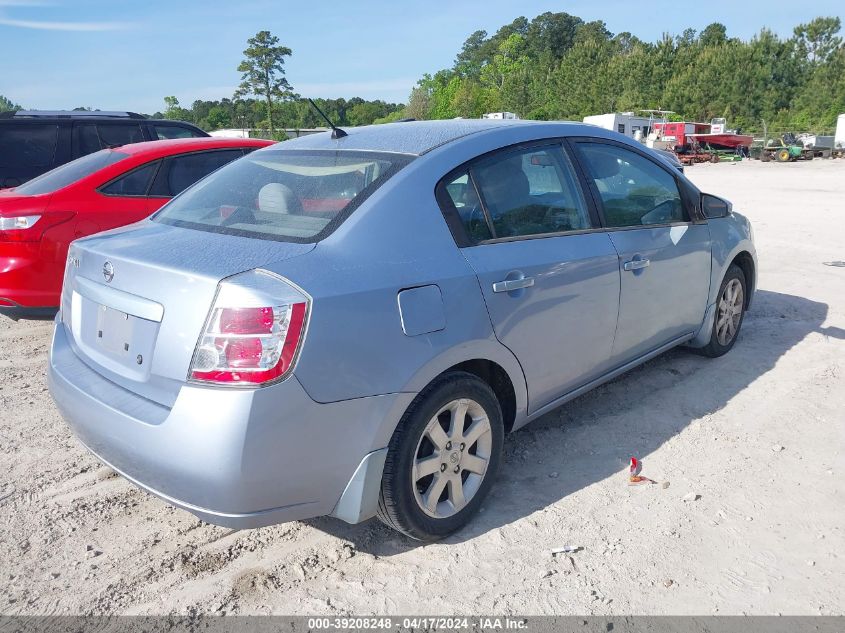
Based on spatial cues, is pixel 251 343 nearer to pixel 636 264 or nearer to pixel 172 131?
pixel 636 264

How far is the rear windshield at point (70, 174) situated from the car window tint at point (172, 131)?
284 centimetres

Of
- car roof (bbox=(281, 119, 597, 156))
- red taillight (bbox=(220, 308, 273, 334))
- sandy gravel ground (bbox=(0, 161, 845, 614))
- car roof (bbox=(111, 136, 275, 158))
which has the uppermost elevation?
car roof (bbox=(281, 119, 597, 156))

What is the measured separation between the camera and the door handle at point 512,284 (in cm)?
289

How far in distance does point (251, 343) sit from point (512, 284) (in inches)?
48.0

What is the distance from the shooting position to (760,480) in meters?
3.34

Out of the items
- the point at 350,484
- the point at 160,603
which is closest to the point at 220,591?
the point at 160,603

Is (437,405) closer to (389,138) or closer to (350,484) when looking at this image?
(350,484)

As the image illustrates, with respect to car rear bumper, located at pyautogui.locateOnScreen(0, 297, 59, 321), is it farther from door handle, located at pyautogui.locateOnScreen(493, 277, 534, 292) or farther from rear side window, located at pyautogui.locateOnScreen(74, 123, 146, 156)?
door handle, located at pyautogui.locateOnScreen(493, 277, 534, 292)

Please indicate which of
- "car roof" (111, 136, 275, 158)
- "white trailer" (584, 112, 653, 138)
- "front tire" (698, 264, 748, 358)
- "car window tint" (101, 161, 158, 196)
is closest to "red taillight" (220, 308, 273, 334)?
"front tire" (698, 264, 748, 358)

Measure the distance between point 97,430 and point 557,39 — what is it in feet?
422

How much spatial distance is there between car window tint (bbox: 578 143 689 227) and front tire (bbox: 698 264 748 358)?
0.84 metres

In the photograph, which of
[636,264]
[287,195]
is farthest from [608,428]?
[287,195]

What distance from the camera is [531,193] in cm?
329

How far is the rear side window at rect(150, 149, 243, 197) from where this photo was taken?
18.9ft
